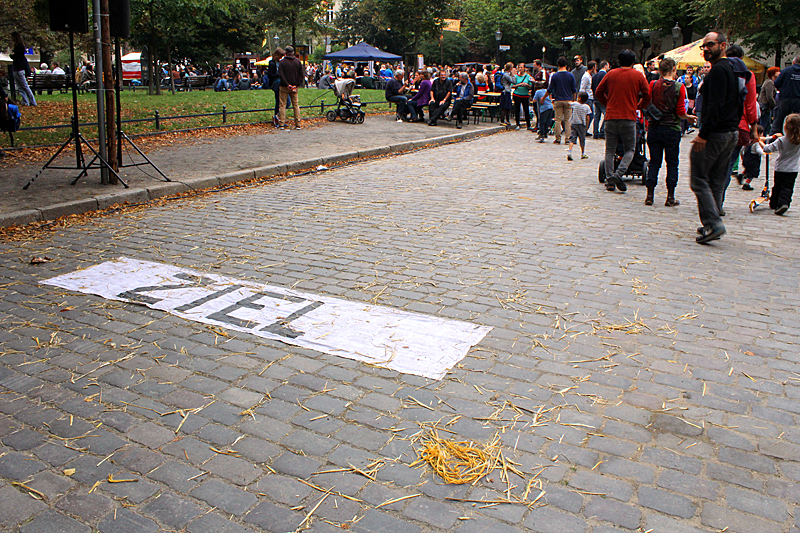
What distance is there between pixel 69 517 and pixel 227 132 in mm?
15943

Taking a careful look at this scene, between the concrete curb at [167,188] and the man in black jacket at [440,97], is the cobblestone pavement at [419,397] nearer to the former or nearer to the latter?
the concrete curb at [167,188]

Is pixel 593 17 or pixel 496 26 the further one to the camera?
pixel 496 26

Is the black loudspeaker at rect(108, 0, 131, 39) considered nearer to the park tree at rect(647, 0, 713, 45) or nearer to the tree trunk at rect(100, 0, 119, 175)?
the tree trunk at rect(100, 0, 119, 175)

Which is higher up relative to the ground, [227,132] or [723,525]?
[227,132]

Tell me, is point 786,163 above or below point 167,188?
above

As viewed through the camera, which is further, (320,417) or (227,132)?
(227,132)

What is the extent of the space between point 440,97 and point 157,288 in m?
17.1

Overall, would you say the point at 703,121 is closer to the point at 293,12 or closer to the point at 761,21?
the point at 761,21

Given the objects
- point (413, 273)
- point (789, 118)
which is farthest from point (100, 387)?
point (789, 118)

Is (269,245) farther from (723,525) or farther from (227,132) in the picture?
(227,132)

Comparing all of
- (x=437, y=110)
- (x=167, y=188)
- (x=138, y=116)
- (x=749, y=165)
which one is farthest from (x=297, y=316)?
(x=437, y=110)

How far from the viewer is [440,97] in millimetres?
21375

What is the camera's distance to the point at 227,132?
57.9 ft

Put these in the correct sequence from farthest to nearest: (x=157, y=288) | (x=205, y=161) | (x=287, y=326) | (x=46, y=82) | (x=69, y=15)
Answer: (x=46, y=82), (x=205, y=161), (x=69, y=15), (x=157, y=288), (x=287, y=326)
